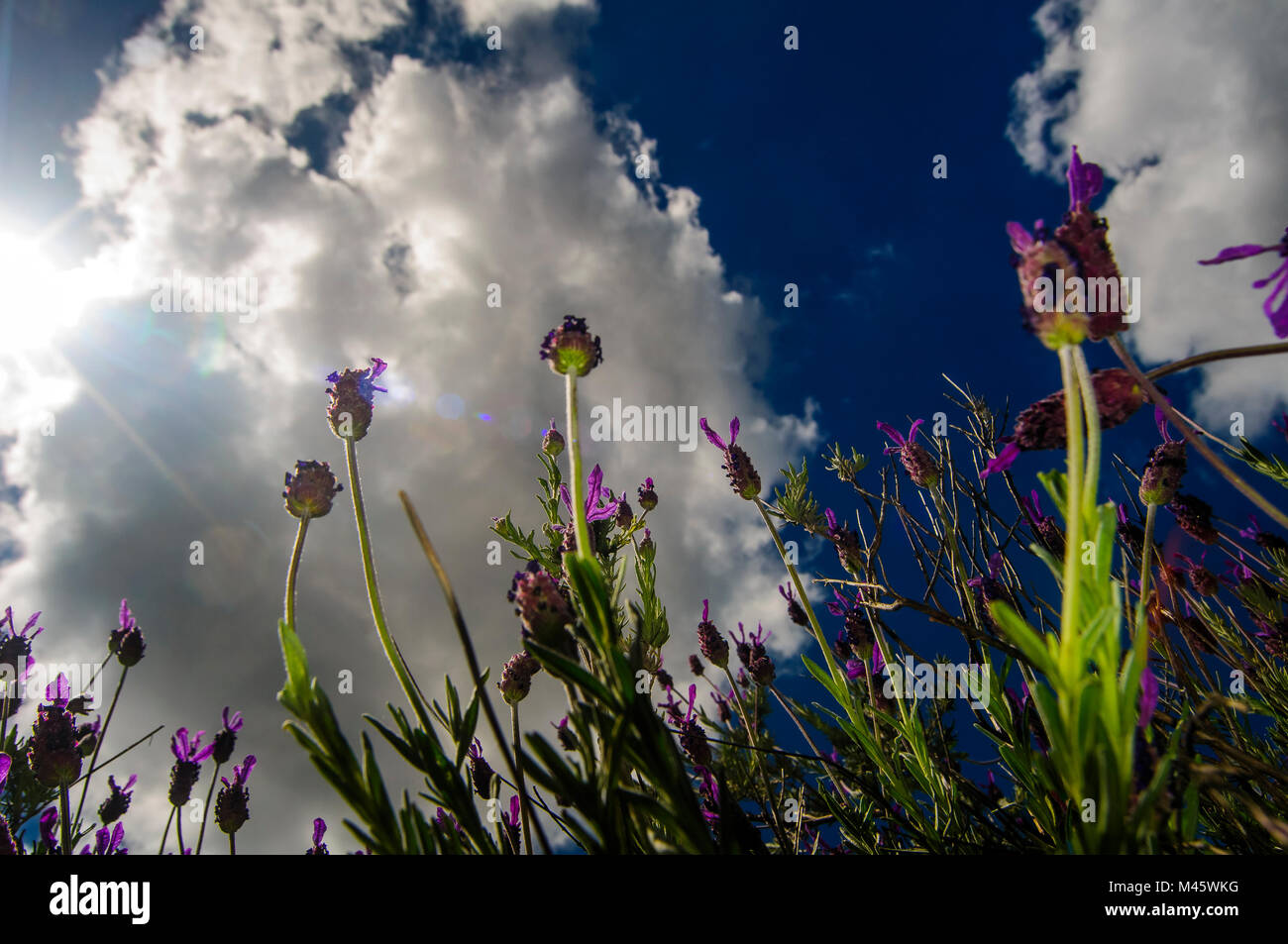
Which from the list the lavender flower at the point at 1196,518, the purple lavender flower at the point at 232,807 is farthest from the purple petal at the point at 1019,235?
the purple lavender flower at the point at 232,807

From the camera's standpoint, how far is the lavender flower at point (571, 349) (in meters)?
0.87

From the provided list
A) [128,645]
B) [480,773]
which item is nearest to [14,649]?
[128,645]

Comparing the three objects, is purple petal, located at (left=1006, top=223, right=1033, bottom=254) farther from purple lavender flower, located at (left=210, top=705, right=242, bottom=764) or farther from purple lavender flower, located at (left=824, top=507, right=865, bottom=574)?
purple lavender flower, located at (left=210, top=705, right=242, bottom=764)

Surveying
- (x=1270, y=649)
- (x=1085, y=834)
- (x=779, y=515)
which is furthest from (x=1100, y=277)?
(x=1270, y=649)

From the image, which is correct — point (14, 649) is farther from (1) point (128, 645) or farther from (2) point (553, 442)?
(2) point (553, 442)

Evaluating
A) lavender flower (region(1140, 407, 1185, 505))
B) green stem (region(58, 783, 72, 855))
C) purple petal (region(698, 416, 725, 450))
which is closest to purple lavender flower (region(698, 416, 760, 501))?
purple petal (region(698, 416, 725, 450))

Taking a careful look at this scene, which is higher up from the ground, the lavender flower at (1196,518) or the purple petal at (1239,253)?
the purple petal at (1239,253)

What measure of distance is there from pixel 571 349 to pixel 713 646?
1741 mm

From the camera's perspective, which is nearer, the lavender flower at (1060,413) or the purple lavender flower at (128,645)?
the lavender flower at (1060,413)

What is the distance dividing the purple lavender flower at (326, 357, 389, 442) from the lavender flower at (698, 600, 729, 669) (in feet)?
5.15

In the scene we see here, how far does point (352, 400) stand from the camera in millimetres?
1208

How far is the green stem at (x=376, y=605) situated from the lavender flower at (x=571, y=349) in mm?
361

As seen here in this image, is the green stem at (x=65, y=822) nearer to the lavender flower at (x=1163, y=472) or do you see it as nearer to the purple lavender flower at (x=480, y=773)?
the purple lavender flower at (x=480, y=773)
